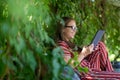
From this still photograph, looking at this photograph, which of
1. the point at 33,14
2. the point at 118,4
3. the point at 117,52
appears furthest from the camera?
the point at 117,52

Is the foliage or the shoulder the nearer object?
the foliage

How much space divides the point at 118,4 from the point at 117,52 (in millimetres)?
1150

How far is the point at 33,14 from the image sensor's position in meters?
1.36

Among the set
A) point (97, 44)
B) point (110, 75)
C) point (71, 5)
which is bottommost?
point (110, 75)

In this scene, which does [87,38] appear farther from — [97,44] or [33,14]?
[33,14]

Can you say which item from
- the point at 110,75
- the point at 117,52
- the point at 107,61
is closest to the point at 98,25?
the point at 117,52

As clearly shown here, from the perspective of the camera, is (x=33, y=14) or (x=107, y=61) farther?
(x=107, y=61)

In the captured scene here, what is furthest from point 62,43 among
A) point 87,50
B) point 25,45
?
point 25,45

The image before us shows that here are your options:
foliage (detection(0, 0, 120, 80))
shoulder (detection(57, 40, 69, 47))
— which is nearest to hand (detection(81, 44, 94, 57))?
shoulder (detection(57, 40, 69, 47))

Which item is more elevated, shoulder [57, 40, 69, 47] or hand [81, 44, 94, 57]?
shoulder [57, 40, 69, 47]

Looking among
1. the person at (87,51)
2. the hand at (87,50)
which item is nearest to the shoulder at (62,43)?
the person at (87,51)

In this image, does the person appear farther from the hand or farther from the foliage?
the foliage

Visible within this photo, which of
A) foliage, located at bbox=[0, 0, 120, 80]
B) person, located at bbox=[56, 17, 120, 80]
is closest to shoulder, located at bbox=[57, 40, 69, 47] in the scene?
person, located at bbox=[56, 17, 120, 80]

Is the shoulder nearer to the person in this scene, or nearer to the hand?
the person
